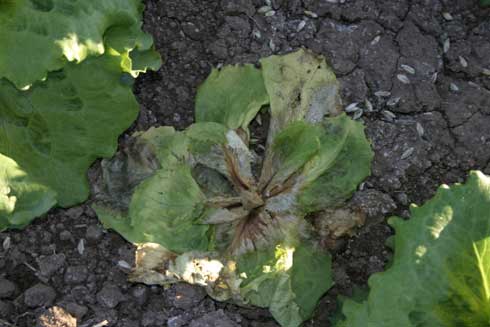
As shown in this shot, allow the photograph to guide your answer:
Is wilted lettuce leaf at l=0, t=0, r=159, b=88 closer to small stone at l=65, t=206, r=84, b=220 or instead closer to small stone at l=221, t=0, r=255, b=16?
small stone at l=65, t=206, r=84, b=220

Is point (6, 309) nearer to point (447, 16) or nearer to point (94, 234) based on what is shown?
point (94, 234)

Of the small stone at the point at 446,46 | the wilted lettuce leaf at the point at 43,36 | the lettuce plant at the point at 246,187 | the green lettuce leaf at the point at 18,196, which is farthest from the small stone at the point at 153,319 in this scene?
Answer: the small stone at the point at 446,46

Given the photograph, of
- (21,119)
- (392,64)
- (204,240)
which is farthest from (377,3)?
(21,119)

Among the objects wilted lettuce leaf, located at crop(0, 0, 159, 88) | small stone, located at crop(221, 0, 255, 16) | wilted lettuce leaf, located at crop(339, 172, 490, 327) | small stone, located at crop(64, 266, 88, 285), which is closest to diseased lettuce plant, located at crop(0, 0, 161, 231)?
wilted lettuce leaf, located at crop(0, 0, 159, 88)

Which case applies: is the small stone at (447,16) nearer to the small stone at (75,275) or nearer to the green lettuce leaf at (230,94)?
the green lettuce leaf at (230,94)

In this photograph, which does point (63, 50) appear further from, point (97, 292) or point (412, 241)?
point (412, 241)

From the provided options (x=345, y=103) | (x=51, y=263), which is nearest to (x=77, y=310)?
(x=51, y=263)

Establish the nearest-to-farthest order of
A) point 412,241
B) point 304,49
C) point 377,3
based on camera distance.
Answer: point 412,241 → point 304,49 → point 377,3
